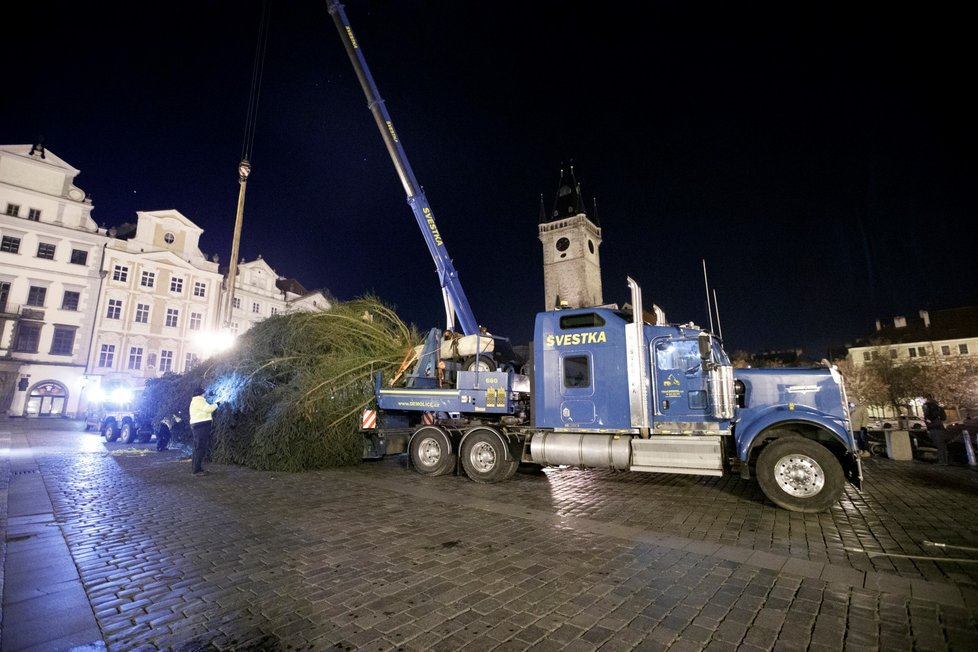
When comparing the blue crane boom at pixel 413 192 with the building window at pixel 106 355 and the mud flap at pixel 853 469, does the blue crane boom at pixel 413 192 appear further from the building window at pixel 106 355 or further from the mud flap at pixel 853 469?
the building window at pixel 106 355

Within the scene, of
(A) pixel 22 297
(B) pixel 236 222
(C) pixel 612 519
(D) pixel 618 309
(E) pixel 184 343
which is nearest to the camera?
(C) pixel 612 519

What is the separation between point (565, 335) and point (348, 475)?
18.6ft

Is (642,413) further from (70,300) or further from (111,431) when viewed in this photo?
(70,300)

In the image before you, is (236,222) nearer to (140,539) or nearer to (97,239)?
(140,539)

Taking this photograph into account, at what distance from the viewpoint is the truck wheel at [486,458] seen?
8688 millimetres

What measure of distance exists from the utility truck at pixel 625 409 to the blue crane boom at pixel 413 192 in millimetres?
3809

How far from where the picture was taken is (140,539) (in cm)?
509

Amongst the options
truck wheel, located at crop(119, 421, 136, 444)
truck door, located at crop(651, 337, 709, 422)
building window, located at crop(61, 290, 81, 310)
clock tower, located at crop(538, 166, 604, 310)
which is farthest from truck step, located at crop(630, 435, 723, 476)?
clock tower, located at crop(538, 166, 604, 310)

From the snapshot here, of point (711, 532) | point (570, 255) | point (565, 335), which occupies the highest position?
point (570, 255)

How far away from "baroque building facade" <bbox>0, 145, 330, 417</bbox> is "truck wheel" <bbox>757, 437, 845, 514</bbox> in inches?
1181

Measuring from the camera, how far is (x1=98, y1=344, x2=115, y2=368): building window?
32469 millimetres

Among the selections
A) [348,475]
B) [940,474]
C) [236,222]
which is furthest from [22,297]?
[940,474]

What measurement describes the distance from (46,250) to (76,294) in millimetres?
3506

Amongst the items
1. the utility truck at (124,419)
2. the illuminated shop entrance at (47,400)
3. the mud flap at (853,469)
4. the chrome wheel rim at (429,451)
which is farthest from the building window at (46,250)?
the mud flap at (853,469)
